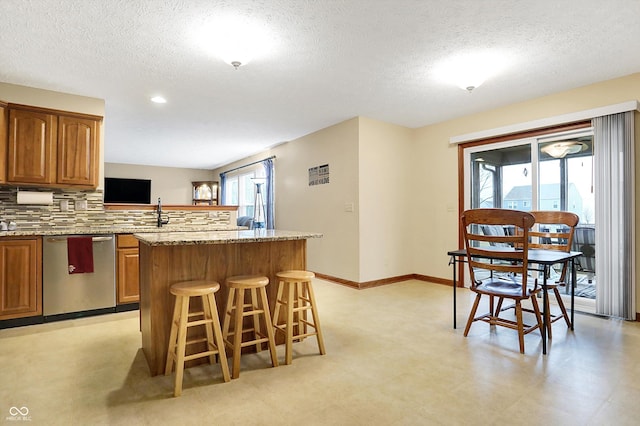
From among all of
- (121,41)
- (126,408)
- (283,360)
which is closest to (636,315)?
(283,360)

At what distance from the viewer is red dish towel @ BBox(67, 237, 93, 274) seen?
3.37 meters

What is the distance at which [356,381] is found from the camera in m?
2.09

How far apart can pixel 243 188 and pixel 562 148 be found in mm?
6572

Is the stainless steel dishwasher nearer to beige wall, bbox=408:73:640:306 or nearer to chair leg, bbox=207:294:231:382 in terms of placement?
chair leg, bbox=207:294:231:382

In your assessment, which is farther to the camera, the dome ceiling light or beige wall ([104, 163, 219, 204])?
beige wall ([104, 163, 219, 204])

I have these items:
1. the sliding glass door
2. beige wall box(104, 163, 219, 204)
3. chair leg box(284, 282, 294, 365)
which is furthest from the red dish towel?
beige wall box(104, 163, 219, 204)

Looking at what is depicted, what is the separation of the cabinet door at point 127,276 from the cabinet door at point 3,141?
1.27m

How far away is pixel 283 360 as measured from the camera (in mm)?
2395

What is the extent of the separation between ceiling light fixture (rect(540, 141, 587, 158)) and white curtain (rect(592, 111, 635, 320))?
1.17 ft

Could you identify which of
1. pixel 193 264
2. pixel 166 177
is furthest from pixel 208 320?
pixel 166 177

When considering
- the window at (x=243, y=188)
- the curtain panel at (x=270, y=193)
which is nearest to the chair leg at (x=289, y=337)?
the curtain panel at (x=270, y=193)

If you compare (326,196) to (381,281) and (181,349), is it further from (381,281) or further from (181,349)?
(181,349)

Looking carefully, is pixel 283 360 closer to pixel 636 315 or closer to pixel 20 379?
pixel 20 379

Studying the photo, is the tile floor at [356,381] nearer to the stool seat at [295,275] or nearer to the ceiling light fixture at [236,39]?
the stool seat at [295,275]
